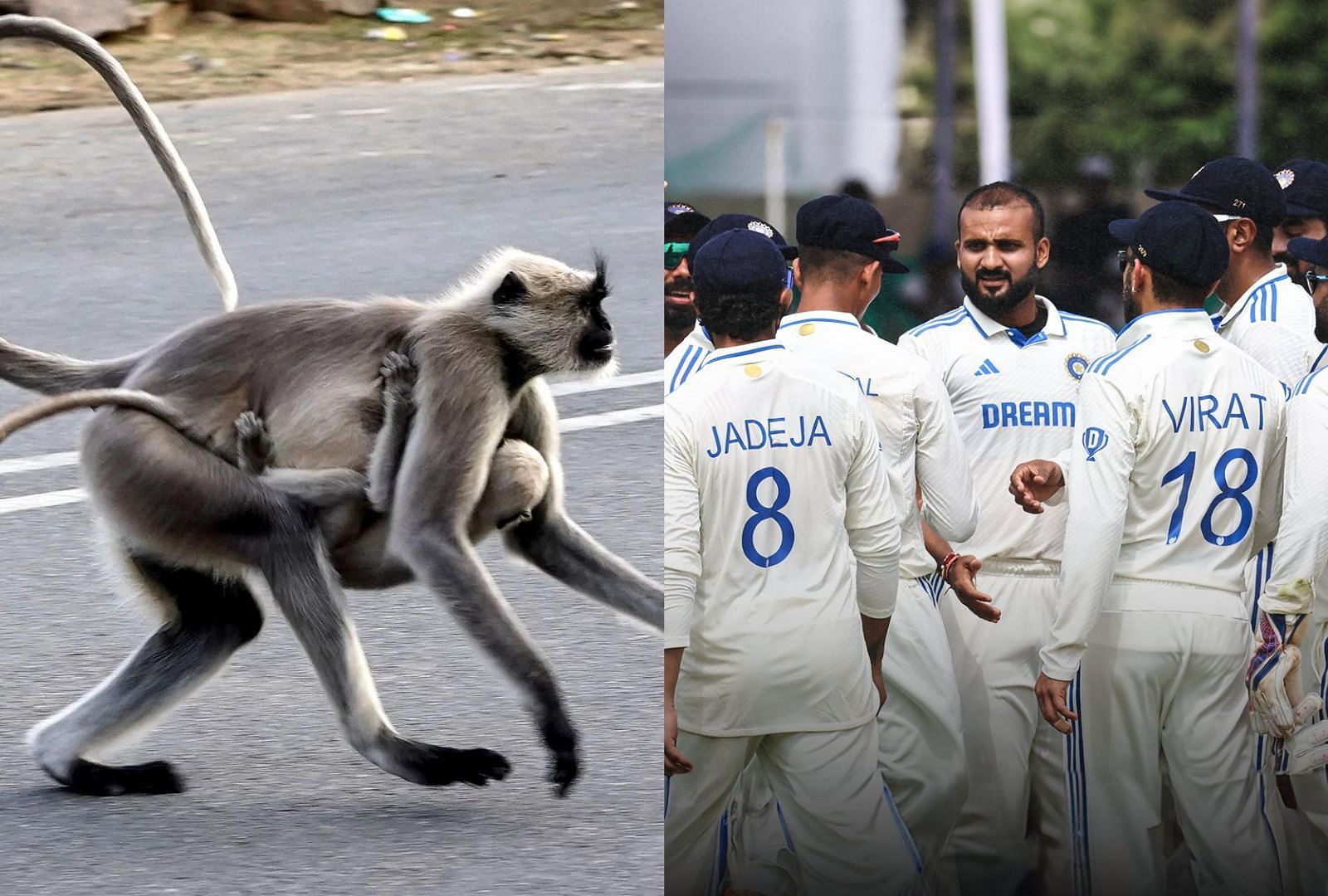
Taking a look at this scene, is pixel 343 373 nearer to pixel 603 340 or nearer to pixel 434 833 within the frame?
pixel 603 340

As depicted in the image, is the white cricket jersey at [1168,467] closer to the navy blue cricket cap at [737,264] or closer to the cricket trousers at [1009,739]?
the cricket trousers at [1009,739]

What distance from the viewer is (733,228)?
12.1 ft

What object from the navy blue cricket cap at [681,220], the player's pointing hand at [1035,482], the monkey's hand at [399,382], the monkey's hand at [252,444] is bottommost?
the player's pointing hand at [1035,482]

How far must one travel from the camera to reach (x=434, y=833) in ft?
13.3

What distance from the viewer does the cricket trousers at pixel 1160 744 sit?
385 cm

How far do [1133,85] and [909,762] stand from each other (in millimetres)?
1313

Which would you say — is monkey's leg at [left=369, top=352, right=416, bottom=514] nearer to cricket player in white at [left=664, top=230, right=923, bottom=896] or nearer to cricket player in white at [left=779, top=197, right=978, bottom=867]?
cricket player in white at [left=664, top=230, right=923, bottom=896]

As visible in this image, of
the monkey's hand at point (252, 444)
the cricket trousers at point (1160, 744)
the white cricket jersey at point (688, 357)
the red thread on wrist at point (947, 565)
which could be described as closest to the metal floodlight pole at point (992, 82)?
the white cricket jersey at point (688, 357)

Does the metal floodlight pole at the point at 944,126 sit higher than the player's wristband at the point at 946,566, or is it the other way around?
the metal floodlight pole at the point at 944,126

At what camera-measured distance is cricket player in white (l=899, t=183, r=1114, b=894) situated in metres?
3.80

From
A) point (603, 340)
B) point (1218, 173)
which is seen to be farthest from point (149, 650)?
point (1218, 173)

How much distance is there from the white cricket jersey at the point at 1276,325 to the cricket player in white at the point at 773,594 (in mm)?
730

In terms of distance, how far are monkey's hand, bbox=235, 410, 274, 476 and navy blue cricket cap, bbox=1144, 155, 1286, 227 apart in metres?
1.69

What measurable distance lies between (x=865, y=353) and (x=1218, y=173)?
722 millimetres
